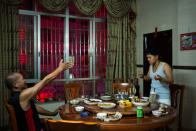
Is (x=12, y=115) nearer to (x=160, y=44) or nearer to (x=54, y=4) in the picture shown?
(x=54, y=4)

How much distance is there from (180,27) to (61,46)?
2.68 meters

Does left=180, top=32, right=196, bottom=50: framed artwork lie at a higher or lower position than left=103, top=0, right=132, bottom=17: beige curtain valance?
lower

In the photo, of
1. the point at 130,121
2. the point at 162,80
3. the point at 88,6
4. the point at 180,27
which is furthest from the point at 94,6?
the point at 130,121

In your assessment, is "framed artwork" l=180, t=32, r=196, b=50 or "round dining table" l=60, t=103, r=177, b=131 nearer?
"round dining table" l=60, t=103, r=177, b=131

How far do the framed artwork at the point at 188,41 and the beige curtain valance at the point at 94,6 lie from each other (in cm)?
176

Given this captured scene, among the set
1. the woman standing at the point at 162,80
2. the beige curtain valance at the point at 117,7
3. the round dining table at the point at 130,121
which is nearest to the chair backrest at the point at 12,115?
the round dining table at the point at 130,121

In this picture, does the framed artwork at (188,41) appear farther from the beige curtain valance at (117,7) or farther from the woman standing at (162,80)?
the beige curtain valance at (117,7)

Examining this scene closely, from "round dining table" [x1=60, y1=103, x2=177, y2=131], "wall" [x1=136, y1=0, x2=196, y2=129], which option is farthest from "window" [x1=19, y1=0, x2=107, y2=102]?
"round dining table" [x1=60, y1=103, x2=177, y2=131]

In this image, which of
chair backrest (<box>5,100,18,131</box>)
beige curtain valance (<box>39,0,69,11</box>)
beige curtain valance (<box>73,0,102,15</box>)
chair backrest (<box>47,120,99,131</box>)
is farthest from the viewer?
beige curtain valance (<box>73,0,102,15</box>)

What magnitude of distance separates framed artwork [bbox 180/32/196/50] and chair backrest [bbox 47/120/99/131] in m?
2.92

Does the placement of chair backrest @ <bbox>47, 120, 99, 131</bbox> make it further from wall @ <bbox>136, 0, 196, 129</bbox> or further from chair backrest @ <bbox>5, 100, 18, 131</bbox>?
wall @ <bbox>136, 0, 196, 129</bbox>

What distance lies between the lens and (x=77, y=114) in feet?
7.02

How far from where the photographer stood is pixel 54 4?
13.4 feet

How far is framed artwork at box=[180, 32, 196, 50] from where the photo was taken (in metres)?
3.47
